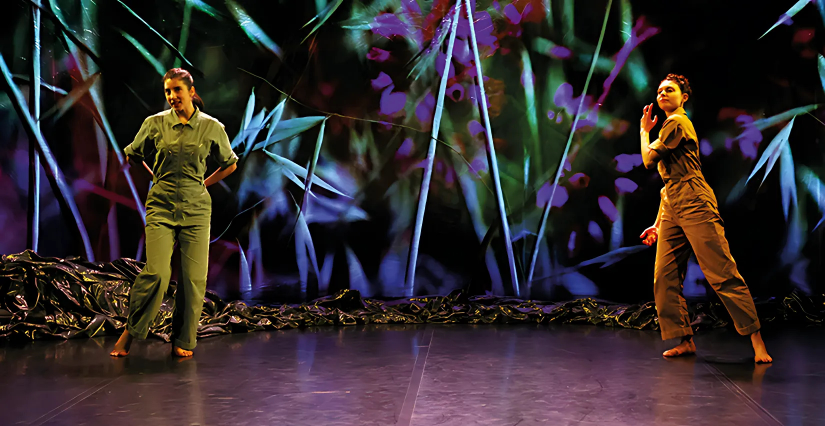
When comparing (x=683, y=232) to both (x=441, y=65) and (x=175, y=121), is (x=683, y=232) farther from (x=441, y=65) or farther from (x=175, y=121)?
(x=175, y=121)

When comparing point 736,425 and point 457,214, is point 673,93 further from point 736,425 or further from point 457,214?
point 457,214

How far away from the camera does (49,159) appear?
567 centimetres

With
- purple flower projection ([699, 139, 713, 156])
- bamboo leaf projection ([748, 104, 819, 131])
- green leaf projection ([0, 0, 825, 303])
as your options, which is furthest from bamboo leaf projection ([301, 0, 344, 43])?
bamboo leaf projection ([748, 104, 819, 131])

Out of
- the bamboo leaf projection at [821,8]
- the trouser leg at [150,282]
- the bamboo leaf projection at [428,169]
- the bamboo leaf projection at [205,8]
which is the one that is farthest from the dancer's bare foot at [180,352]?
the bamboo leaf projection at [821,8]

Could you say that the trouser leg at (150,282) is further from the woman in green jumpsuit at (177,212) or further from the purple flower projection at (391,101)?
the purple flower projection at (391,101)

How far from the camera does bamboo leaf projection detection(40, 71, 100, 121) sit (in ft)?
18.5

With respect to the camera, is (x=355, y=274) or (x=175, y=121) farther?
(x=355, y=274)

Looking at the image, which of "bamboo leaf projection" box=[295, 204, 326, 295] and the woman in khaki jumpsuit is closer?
the woman in khaki jumpsuit

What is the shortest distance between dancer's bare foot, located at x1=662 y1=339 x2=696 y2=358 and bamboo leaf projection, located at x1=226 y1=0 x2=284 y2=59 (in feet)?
12.0

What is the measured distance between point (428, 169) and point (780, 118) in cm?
283

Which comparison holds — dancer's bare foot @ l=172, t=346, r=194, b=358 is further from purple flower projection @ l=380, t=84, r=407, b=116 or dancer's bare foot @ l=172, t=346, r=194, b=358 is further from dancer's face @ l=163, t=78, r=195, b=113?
purple flower projection @ l=380, t=84, r=407, b=116

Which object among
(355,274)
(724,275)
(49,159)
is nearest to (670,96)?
(724,275)

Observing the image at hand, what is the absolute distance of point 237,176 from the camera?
18.5 ft

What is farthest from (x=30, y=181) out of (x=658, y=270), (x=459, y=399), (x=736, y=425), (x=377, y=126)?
(x=736, y=425)
